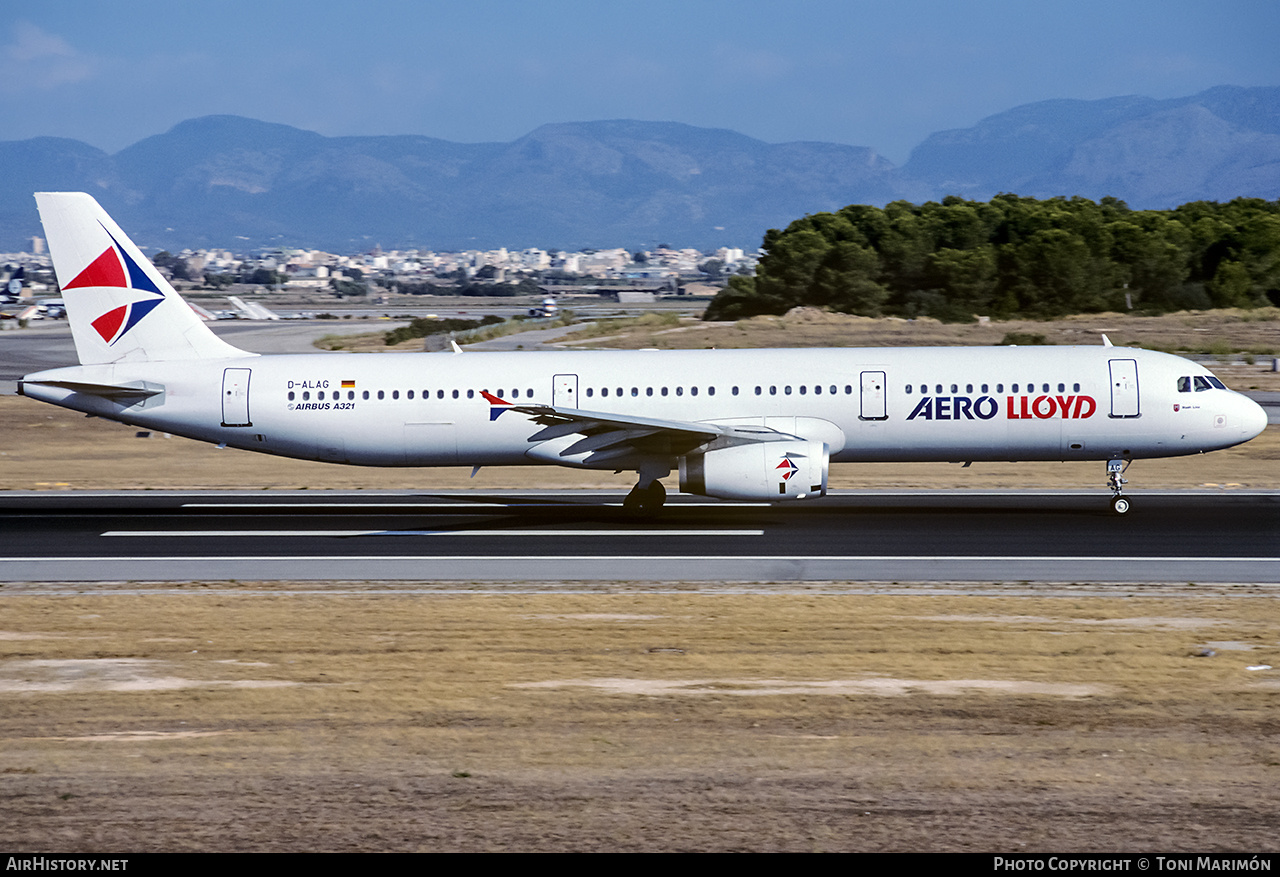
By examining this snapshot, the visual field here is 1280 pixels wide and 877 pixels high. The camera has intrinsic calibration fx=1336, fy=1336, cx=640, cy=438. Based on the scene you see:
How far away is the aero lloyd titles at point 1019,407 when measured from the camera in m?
27.0

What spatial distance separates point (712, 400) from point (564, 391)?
311 cm

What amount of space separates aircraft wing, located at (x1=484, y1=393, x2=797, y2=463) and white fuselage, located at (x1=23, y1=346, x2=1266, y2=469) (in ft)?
1.17

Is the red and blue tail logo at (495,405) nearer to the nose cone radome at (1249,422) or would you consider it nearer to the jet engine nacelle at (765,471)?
the jet engine nacelle at (765,471)

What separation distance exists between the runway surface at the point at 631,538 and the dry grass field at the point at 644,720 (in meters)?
1.81

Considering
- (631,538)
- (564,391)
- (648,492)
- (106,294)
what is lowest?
(631,538)

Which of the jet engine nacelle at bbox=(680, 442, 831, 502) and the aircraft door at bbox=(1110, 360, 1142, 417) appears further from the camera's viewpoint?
the aircraft door at bbox=(1110, 360, 1142, 417)

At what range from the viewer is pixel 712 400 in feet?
90.3

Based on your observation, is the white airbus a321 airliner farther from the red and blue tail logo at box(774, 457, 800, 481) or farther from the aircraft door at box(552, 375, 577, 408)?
the red and blue tail logo at box(774, 457, 800, 481)

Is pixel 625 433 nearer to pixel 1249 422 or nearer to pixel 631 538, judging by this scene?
pixel 631 538

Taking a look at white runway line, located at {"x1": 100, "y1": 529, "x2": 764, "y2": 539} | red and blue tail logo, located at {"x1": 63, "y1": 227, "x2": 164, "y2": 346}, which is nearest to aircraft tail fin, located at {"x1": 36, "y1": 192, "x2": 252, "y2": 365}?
red and blue tail logo, located at {"x1": 63, "y1": 227, "x2": 164, "y2": 346}

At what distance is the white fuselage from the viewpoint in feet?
88.9

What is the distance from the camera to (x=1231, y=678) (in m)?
15.4

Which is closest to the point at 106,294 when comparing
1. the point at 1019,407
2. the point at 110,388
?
the point at 110,388

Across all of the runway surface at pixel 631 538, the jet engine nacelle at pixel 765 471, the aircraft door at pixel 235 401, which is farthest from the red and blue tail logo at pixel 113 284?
the jet engine nacelle at pixel 765 471
